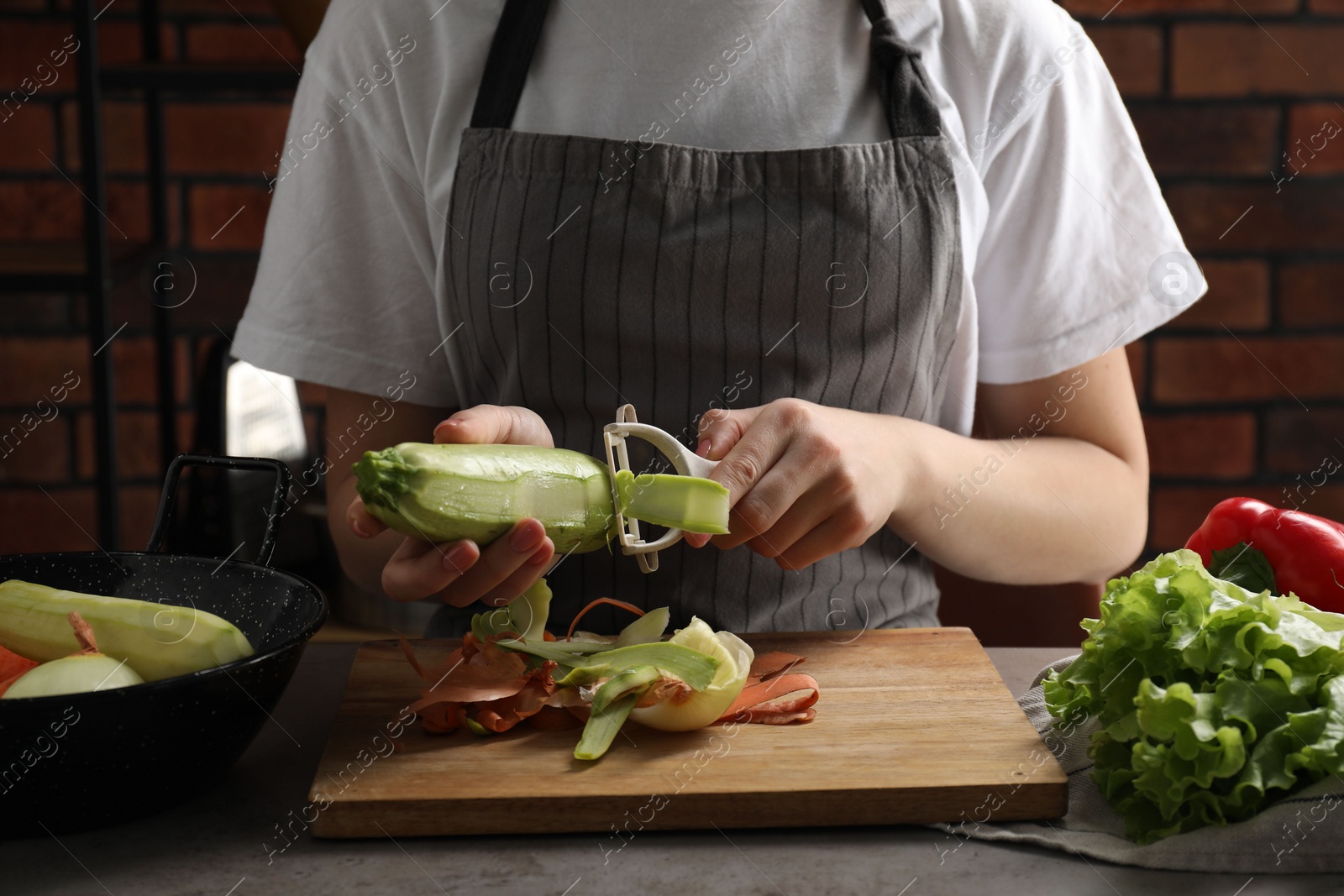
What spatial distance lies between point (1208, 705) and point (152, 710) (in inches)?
19.6

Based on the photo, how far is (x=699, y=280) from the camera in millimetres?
893

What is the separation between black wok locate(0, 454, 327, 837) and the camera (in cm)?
56

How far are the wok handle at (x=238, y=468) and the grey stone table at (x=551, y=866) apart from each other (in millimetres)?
155

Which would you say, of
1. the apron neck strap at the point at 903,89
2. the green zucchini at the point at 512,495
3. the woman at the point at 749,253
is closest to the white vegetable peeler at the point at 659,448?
the green zucchini at the point at 512,495

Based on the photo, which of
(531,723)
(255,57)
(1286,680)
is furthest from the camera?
(255,57)

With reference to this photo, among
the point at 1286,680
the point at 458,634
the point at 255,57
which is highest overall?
the point at 255,57

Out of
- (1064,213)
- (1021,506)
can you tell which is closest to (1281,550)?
(1021,506)

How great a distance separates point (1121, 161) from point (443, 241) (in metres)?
0.54

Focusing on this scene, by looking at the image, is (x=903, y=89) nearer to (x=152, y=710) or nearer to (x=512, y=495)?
(x=512, y=495)

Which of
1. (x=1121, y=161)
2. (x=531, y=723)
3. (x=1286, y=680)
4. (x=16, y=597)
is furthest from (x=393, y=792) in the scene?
(x=1121, y=161)

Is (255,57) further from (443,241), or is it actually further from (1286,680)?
(1286,680)

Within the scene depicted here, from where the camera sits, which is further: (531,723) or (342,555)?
(342,555)

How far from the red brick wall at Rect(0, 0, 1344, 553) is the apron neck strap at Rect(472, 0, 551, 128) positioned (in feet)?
2.54

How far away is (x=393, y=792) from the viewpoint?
2.05ft
